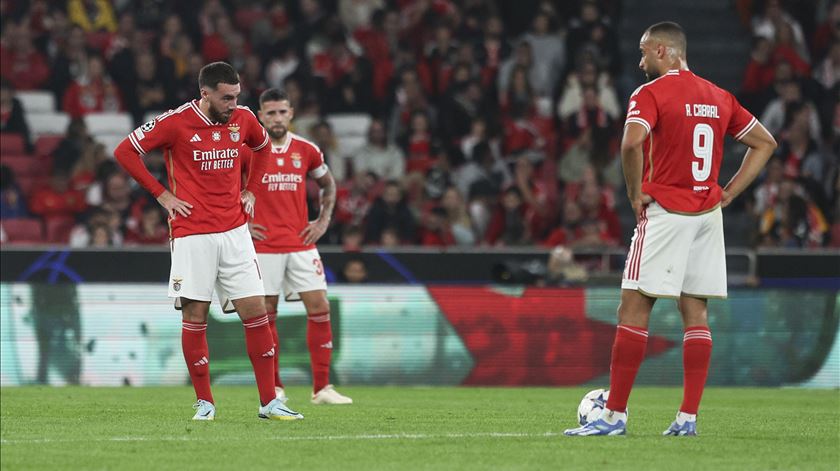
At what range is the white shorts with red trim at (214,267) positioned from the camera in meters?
9.55

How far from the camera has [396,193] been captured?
18766 mm

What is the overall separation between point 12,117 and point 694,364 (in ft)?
43.8

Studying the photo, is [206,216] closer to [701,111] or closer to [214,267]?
[214,267]

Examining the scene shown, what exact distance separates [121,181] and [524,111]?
5.93m

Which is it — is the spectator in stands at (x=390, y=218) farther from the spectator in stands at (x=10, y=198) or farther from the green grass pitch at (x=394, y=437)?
the green grass pitch at (x=394, y=437)

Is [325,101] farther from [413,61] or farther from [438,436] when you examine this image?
[438,436]

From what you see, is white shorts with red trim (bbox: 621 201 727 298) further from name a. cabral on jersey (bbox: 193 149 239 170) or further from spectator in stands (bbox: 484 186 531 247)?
spectator in stands (bbox: 484 186 531 247)

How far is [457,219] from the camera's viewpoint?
62.5 ft

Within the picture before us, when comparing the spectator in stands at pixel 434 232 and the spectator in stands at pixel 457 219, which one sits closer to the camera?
the spectator in stands at pixel 434 232

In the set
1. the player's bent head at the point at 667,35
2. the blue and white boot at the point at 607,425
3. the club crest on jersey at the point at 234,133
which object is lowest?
the blue and white boot at the point at 607,425

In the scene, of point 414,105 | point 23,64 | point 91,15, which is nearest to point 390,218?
point 414,105

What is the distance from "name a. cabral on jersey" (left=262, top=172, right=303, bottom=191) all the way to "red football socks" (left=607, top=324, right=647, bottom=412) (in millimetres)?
4500

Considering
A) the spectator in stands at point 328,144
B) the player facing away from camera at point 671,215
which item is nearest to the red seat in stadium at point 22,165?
the spectator in stands at point 328,144

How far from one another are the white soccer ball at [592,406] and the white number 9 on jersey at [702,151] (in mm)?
1424
